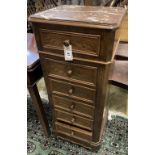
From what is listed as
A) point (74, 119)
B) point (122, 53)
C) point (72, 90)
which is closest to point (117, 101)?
point (122, 53)

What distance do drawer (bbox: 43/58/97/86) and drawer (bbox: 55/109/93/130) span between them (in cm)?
29

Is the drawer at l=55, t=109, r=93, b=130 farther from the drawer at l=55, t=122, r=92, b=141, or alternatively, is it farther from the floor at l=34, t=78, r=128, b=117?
the floor at l=34, t=78, r=128, b=117

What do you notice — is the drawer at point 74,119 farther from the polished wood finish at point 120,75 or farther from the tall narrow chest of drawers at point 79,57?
the polished wood finish at point 120,75

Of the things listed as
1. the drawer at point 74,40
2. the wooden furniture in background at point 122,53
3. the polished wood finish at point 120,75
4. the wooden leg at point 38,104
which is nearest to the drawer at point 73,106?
the wooden leg at point 38,104

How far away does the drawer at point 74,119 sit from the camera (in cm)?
113

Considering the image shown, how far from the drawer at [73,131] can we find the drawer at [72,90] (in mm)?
287

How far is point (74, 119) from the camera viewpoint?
1.17 metres

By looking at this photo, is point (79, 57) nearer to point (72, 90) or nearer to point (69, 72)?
point (69, 72)

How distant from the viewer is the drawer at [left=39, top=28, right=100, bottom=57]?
0.78m

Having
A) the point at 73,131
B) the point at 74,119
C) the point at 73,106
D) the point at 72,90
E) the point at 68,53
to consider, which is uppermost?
the point at 68,53

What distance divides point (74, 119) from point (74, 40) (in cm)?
55

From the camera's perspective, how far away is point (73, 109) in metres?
1.11
